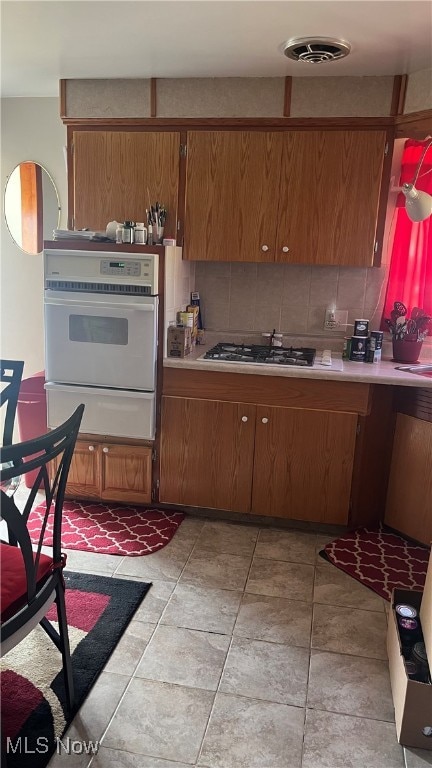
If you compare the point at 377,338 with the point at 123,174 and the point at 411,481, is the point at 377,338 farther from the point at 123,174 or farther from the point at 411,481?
the point at 123,174

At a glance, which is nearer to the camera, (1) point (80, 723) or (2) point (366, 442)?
(1) point (80, 723)

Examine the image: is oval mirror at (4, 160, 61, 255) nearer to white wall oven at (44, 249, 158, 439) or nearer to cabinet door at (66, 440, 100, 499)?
white wall oven at (44, 249, 158, 439)

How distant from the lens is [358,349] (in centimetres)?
316

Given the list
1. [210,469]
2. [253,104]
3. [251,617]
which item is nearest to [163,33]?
[253,104]

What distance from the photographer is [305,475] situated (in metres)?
3.00

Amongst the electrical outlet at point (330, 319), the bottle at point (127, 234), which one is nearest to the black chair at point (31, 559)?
the bottle at point (127, 234)

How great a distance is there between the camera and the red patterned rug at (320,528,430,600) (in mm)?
2615

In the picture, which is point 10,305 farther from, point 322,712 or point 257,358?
point 322,712

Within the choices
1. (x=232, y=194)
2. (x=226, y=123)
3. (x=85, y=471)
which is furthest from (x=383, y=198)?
(x=85, y=471)

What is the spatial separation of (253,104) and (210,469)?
1.91 metres

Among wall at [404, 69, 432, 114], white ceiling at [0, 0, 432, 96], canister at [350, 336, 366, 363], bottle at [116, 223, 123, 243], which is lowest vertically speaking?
canister at [350, 336, 366, 363]

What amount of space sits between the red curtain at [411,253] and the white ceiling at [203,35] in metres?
0.51

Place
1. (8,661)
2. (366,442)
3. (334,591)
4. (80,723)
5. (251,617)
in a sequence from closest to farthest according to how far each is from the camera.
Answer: (80,723)
(8,661)
(251,617)
(334,591)
(366,442)

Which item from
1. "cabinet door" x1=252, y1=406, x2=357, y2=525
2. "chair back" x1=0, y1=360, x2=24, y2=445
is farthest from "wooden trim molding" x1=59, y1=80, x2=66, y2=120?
"cabinet door" x1=252, y1=406, x2=357, y2=525
